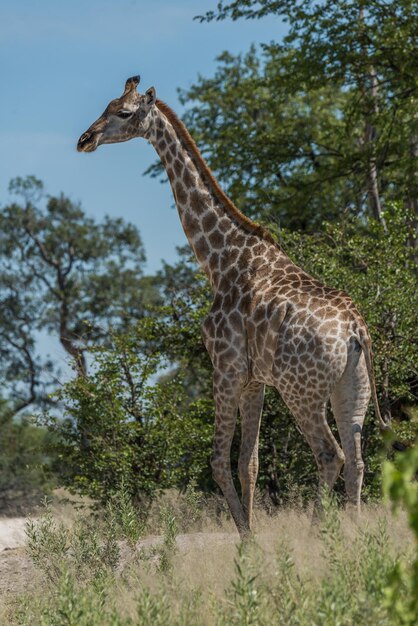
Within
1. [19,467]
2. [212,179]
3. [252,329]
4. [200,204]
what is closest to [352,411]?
[252,329]

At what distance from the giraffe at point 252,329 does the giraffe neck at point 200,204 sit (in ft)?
0.04

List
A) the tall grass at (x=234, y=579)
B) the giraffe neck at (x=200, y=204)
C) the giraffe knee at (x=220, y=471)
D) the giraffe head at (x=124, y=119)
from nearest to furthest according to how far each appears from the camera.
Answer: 1. the tall grass at (x=234, y=579)
2. the giraffe knee at (x=220, y=471)
3. the giraffe neck at (x=200, y=204)
4. the giraffe head at (x=124, y=119)

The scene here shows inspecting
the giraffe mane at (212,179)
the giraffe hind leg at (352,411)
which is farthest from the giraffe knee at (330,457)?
the giraffe mane at (212,179)

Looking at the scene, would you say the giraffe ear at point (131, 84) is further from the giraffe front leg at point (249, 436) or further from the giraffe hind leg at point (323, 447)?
the giraffe hind leg at point (323, 447)

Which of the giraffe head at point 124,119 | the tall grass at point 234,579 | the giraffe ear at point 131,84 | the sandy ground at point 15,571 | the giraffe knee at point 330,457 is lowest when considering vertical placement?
the tall grass at point 234,579

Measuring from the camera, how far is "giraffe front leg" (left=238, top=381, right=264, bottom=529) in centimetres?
1056

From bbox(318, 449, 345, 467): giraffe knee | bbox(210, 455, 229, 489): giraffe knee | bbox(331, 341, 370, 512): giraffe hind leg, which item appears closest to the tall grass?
bbox(331, 341, 370, 512): giraffe hind leg

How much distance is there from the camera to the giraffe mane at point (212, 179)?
1092cm

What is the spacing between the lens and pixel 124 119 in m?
11.1

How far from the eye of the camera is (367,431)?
15109 millimetres

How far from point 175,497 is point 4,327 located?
2651 cm

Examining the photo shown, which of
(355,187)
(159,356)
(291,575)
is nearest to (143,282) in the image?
(355,187)

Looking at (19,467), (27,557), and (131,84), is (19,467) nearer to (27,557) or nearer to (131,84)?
(27,557)

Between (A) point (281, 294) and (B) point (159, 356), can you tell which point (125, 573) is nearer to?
(A) point (281, 294)
